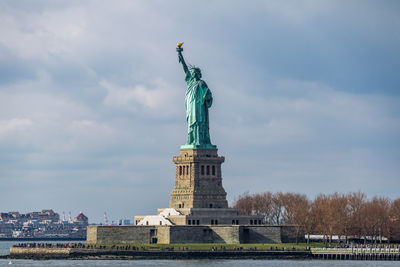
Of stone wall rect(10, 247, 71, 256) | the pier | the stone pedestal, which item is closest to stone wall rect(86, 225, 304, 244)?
stone wall rect(10, 247, 71, 256)

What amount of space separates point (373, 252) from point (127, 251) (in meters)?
27.6

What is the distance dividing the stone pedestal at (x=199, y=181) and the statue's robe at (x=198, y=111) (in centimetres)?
202

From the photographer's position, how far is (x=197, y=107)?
Result: 390ft

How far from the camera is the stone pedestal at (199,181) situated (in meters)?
117

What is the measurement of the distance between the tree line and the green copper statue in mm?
15618

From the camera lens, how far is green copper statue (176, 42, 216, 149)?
390 feet

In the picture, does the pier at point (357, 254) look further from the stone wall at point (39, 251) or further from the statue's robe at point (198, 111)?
the stone wall at point (39, 251)

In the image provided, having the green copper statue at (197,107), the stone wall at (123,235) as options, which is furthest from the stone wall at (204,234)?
the green copper statue at (197,107)

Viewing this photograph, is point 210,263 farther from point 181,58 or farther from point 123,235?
point 181,58

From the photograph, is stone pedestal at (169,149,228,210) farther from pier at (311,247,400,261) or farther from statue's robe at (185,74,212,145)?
pier at (311,247,400,261)

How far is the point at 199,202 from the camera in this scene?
116250 mm

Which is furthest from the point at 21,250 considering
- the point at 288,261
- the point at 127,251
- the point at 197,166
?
the point at 288,261

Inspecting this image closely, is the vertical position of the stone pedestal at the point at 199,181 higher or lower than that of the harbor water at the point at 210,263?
higher

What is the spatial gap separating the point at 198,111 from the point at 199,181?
9000mm
